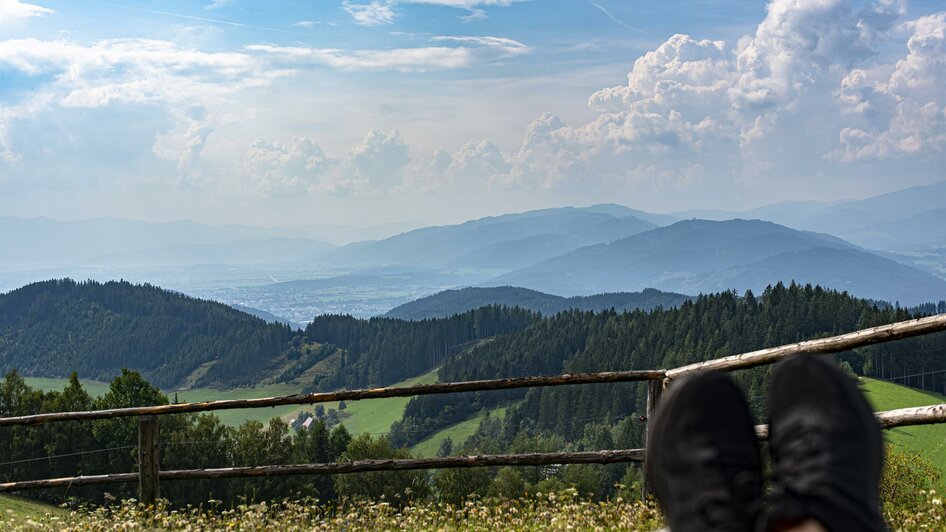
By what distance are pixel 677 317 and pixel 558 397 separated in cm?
2766

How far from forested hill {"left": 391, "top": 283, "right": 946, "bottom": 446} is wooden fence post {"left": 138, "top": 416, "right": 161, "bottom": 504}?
65592 millimetres

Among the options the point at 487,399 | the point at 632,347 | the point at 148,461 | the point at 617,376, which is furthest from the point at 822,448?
the point at 632,347

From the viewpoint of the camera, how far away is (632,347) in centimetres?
11775

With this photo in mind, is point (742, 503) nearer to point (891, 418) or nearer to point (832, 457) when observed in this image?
point (832, 457)

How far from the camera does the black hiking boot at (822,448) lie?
245cm

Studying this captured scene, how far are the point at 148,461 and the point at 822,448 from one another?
6851mm

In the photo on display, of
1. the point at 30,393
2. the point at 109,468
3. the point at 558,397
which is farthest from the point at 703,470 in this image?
the point at 558,397

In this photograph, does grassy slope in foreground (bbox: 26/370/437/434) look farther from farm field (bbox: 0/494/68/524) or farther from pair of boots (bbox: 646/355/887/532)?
pair of boots (bbox: 646/355/887/532)

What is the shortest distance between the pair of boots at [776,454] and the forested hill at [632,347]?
229ft

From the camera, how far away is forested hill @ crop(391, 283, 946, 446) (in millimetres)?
90438

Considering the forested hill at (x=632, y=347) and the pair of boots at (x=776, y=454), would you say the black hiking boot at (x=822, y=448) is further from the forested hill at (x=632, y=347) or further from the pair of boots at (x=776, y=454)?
the forested hill at (x=632, y=347)

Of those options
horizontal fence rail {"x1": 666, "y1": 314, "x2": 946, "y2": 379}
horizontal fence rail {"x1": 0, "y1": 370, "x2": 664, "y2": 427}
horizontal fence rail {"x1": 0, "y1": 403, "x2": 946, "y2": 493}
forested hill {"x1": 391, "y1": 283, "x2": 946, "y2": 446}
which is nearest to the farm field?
horizontal fence rail {"x1": 0, "y1": 370, "x2": 664, "y2": 427}

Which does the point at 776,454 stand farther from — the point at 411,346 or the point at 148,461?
the point at 411,346

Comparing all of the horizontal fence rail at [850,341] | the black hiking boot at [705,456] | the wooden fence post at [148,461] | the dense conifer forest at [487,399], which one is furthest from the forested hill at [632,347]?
the black hiking boot at [705,456]
